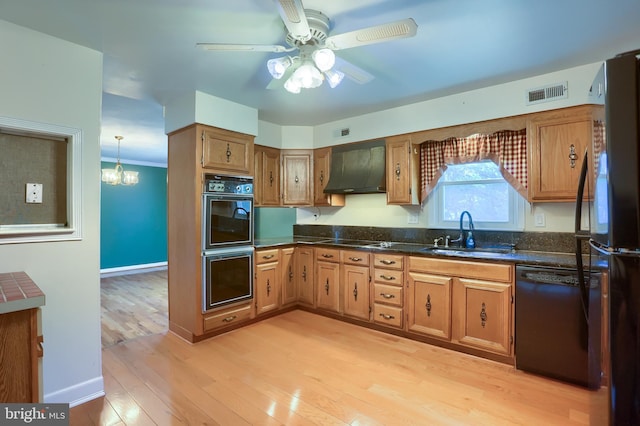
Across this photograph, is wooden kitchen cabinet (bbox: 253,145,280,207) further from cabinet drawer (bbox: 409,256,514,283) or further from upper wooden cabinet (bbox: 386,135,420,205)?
cabinet drawer (bbox: 409,256,514,283)

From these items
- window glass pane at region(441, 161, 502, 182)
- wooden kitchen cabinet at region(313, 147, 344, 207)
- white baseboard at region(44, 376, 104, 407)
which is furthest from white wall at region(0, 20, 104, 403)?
window glass pane at region(441, 161, 502, 182)

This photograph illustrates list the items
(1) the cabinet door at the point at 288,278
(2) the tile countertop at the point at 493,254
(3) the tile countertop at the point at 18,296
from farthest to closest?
(1) the cabinet door at the point at 288,278 < (2) the tile countertop at the point at 493,254 < (3) the tile countertop at the point at 18,296

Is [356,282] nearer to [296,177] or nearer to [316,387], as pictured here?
[316,387]

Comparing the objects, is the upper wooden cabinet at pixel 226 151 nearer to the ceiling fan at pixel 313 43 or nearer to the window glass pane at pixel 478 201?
the ceiling fan at pixel 313 43

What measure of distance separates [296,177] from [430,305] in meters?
2.35

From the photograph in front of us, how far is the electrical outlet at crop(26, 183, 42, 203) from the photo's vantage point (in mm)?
2020

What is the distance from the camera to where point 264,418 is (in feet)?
6.31

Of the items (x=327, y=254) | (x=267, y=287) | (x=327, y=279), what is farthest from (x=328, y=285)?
(x=267, y=287)

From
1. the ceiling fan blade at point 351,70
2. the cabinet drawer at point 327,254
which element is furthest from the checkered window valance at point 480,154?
the ceiling fan blade at point 351,70

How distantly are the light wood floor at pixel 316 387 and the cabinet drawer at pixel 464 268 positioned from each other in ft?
2.35

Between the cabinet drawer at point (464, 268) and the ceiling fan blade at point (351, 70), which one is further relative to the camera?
the cabinet drawer at point (464, 268)

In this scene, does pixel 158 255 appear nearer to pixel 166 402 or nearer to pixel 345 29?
pixel 166 402

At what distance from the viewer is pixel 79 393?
2.12 metres

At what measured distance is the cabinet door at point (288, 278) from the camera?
12.6 ft
